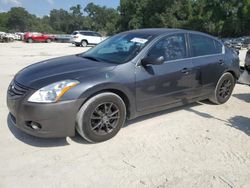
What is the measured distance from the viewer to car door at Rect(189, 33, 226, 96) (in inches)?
215

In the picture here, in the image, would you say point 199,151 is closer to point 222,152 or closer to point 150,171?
point 222,152

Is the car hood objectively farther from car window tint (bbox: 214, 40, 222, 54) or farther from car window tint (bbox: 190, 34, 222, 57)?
car window tint (bbox: 214, 40, 222, 54)

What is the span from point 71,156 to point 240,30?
1827 inches

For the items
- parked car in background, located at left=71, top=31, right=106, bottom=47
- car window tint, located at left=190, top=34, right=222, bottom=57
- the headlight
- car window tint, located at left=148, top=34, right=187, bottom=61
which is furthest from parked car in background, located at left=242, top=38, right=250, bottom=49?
the headlight

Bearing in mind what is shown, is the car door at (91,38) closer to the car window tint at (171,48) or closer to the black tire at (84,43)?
the black tire at (84,43)

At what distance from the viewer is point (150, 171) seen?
11.8 feet

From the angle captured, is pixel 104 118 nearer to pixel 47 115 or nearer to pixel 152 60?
pixel 47 115

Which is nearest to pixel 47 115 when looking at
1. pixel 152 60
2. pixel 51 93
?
pixel 51 93

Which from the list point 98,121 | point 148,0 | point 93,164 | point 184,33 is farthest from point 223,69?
point 148,0

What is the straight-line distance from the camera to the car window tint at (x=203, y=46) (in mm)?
5477

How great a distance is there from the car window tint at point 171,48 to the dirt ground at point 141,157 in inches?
43.3

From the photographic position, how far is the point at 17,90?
4.11 metres

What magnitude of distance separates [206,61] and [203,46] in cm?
32

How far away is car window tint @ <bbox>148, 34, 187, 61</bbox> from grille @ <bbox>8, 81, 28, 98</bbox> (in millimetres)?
1943
